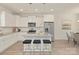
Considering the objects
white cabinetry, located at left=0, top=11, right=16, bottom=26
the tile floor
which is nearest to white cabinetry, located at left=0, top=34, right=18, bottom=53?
the tile floor

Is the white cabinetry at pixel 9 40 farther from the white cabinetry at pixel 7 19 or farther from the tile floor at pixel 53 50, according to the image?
the white cabinetry at pixel 7 19

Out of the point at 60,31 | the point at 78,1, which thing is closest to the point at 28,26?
the point at 78,1

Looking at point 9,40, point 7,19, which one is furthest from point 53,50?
point 7,19

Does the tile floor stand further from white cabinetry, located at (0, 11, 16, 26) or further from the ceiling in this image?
the ceiling

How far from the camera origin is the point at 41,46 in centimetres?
561

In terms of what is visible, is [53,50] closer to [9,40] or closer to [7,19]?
[9,40]

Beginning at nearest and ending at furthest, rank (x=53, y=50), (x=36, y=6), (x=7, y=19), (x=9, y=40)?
(x=36, y=6), (x=53, y=50), (x=9, y=40), (x=7, y=19)

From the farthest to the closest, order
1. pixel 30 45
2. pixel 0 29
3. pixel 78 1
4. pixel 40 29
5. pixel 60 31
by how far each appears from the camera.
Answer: pixel 60 31, pixel 40 29, pixel 0 29, pixel 30 45, pixel 78 1

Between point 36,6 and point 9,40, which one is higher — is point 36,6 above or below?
above

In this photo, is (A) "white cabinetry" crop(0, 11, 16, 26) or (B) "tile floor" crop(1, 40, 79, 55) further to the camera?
(A) "white cabinetry" crop(0, 11, 16, 26)

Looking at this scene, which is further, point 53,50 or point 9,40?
point 9,40
